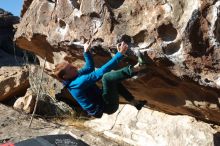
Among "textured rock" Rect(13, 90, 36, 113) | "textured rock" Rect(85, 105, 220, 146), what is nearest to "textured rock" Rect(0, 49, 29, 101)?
"textured rock" Rect(13, 90, 36, 113)

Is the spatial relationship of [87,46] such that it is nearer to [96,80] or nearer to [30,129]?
[96,80]

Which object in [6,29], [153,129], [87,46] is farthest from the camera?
[6,29]

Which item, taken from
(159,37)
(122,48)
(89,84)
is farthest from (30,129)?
(159,37)

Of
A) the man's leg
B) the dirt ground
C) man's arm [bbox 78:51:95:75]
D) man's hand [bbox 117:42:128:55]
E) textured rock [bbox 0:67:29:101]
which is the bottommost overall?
the dirt ground

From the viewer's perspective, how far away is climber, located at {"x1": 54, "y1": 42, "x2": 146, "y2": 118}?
20.8 feet

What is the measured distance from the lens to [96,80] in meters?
6.41

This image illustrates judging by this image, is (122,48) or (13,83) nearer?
(122,48)

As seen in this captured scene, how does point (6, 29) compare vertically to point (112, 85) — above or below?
below

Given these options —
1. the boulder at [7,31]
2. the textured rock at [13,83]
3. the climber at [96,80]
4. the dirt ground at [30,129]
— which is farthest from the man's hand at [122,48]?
the boulder at [7,31]

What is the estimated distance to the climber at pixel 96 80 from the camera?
20.8ft

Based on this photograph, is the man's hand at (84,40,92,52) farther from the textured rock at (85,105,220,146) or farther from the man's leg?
the textured rock at (85,105,220,146)

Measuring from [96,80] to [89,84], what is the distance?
0.17 metres

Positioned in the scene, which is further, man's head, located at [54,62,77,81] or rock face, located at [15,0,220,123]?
man's head, located at [54,62,77,81]

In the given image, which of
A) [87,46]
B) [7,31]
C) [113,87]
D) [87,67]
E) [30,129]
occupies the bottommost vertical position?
[30,129]
